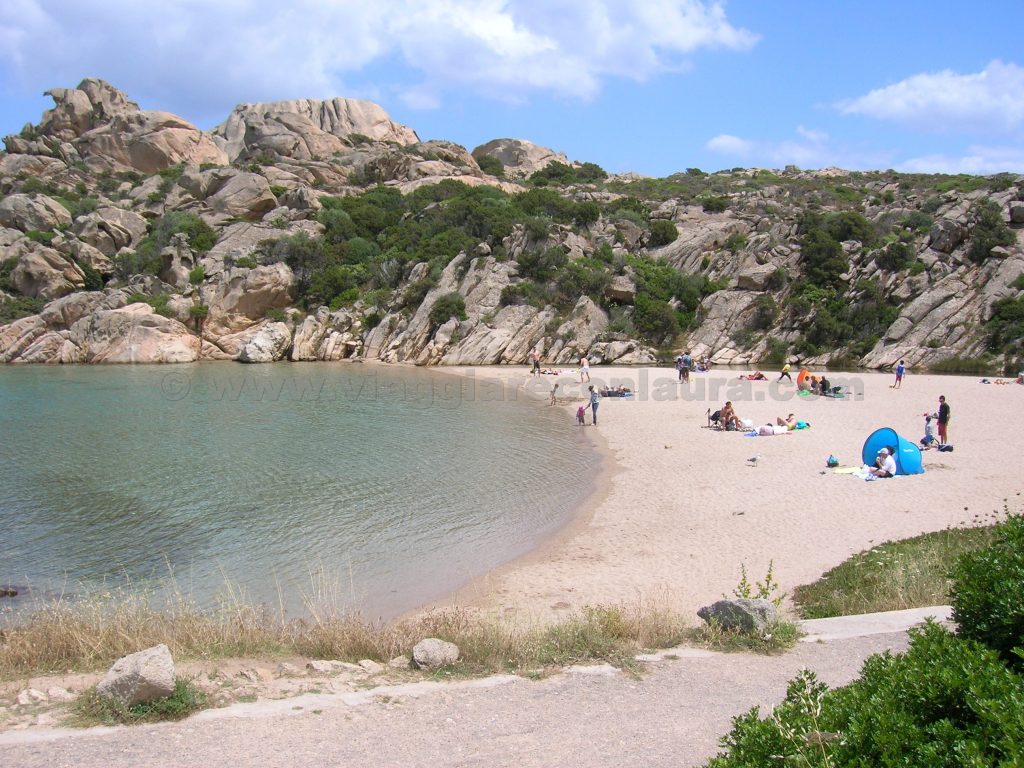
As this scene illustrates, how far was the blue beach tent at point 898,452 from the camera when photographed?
15594mm

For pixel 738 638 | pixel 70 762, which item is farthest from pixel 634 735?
pixel 70 762

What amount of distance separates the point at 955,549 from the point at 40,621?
11276 mm

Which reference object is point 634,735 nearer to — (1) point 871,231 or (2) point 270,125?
(1) point 871,231

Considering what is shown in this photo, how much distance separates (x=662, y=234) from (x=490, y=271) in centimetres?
1817

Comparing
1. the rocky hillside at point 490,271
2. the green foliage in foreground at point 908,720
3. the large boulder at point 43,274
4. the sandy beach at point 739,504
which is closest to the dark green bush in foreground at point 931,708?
the green foliage in foreground at point 908,720

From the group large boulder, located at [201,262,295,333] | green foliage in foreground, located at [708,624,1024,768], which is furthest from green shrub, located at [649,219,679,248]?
green foliage in foreground, located at [708,624,1024,768]

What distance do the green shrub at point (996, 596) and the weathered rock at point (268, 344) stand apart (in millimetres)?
51044

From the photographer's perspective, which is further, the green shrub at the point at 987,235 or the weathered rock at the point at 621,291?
the weathered rock at the point at 621,291

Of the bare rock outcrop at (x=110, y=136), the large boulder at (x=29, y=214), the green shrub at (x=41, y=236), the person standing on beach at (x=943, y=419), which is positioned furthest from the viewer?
the bare rock outcrop at (x=110, y=136)

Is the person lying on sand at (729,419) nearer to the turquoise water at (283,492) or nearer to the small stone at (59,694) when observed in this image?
the turquoise water at (283,492)

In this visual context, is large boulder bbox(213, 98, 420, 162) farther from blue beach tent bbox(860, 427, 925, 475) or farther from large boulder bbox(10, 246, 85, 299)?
blue beach tent bbox(860, 427, 925, 475)

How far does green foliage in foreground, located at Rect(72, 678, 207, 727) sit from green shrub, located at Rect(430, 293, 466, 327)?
45389mm

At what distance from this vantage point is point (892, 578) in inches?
340

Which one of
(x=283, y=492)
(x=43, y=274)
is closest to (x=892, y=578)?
(x=283, y=492)
